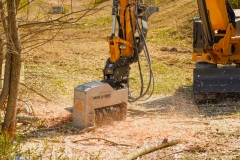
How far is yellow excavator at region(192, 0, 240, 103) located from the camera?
9.47 metres

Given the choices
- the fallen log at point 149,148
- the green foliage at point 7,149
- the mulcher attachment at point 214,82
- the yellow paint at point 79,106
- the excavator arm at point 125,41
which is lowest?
the fallen log at point 149,148

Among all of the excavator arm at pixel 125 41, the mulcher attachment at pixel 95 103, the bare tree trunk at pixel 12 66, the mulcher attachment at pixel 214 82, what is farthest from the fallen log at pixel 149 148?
the mulcher attachment at pixel 214 82

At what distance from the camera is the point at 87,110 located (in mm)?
7602

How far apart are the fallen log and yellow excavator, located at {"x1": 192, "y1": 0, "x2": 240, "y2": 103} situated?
319 centimetres

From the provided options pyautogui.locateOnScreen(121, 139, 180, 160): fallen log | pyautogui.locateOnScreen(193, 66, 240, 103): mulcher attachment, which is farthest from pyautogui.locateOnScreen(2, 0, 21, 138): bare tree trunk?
pyautogui.locateOnScreen(193, 66, 240, 103): mulcher attachment

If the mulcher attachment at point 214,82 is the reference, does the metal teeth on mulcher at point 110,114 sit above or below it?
below

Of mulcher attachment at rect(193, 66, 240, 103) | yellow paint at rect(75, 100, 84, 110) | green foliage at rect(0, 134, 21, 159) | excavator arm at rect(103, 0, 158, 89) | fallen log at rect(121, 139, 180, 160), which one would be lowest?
fallen log at rect(121, 139, 180, 160)

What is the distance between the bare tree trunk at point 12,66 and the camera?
5.76 meters

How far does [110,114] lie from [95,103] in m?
0.49

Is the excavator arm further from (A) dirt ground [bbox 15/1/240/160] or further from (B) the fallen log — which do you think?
(B) the fallen log

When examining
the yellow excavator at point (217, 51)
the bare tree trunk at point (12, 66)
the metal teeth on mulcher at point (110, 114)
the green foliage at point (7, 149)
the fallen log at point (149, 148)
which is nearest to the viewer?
the green foliage at point (7, 149)

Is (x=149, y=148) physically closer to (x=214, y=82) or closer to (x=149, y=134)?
(x=149, y=134)

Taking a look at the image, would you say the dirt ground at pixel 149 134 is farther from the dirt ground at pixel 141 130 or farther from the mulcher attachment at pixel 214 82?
the mulcher attachment at pixel 214 82

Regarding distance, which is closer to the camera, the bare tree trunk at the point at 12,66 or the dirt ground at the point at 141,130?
the bare tree trunk at the point at 12,66
